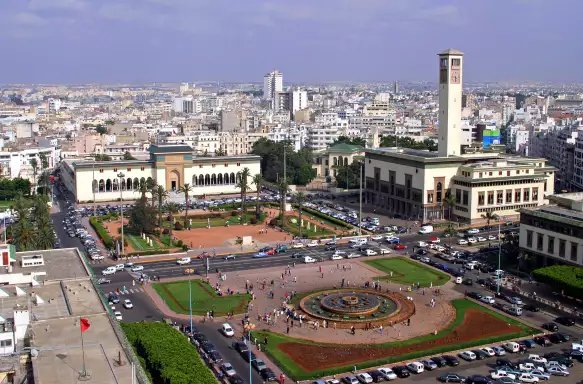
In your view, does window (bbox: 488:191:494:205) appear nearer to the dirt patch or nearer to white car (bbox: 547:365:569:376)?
the dirt patch

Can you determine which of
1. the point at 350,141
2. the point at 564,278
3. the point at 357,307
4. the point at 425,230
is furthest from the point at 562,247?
the point at 350,141

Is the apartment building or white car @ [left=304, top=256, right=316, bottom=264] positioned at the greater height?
the apartment building

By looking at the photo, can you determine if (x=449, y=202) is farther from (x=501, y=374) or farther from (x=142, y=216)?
(x=501, y=374)

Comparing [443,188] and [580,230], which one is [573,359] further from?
[443,188]

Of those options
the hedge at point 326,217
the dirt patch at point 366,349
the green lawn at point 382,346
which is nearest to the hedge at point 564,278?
the green lawn at point 382,346

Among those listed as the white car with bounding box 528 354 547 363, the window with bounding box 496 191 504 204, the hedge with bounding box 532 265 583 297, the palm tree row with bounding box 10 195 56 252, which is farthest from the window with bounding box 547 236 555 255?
the palm tree row with bounding box 10 195 56 252

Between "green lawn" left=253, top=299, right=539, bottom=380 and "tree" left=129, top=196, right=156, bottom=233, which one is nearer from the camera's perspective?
"green lawn" left=253, top=299, right=539, bottom=380

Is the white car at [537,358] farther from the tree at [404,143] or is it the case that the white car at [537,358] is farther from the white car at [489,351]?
the tree at [404,143]
